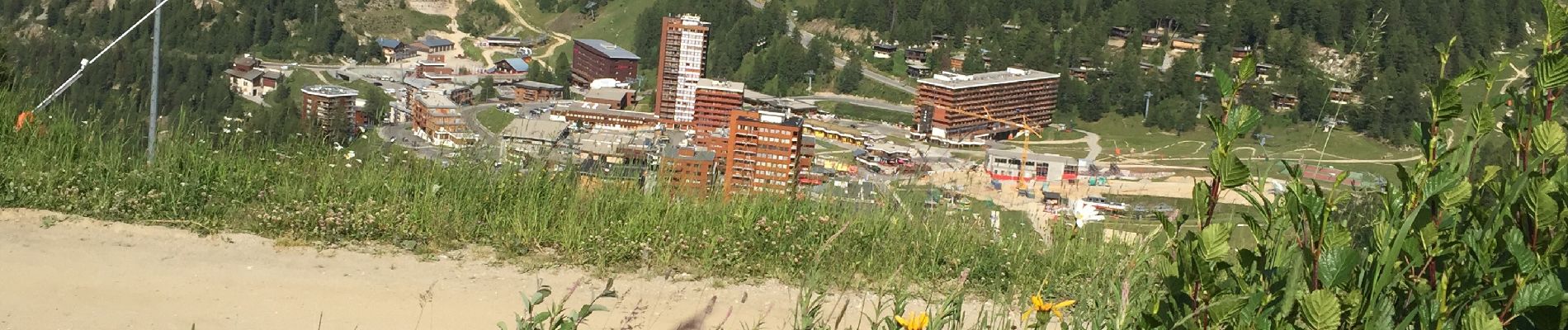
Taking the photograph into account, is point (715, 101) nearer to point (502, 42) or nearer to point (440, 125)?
point (502, 42)

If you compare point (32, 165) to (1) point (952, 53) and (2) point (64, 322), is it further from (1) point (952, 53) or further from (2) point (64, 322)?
(1) point (952, 53)

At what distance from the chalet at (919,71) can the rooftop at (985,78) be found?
1.78 metres

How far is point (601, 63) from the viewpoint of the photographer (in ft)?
117

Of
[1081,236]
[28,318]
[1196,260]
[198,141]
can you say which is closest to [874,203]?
[1081,236]

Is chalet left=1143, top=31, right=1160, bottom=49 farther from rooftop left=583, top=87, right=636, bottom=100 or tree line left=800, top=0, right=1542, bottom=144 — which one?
rooftop left=583, top=87, right=636, bottom=100

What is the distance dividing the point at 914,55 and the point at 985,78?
5062 millimetres

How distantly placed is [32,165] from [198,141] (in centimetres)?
35

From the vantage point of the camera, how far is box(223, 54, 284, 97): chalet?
30688 millimetres

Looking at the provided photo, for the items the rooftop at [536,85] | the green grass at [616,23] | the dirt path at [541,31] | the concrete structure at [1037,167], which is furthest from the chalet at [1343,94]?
the green grass at [616,23]

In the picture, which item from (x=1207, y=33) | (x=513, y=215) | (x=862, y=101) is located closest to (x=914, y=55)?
(x=862, y=101)

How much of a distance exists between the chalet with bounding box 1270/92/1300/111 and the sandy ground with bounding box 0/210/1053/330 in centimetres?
2947

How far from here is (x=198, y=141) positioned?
3.53 meters

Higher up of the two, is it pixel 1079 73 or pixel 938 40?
pixel 938 40

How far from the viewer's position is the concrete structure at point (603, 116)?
26547 millimetres
